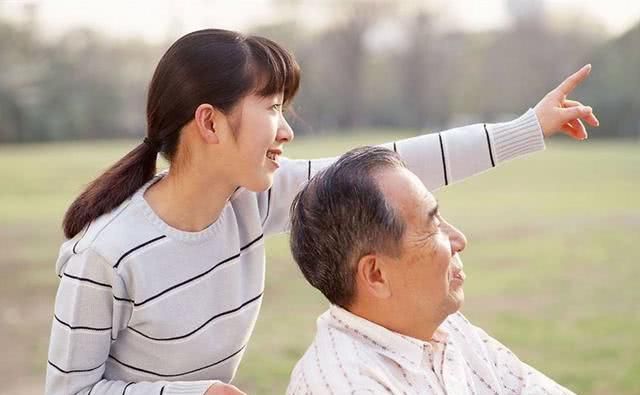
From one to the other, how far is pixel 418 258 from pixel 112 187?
26.2 inches

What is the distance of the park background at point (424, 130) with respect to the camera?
224 inches

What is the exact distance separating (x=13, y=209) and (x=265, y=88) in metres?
9.91

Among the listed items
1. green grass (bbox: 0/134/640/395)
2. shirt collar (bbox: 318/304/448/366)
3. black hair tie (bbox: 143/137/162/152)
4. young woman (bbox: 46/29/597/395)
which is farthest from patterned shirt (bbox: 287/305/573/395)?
green grass (bbox: 0/134/640/395)

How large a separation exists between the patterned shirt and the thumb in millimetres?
565

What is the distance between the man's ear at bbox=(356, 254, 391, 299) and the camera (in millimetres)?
1349

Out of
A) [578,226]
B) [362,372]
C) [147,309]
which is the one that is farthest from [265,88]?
[578,226]

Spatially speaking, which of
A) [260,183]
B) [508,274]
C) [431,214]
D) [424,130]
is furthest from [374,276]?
[424,130]

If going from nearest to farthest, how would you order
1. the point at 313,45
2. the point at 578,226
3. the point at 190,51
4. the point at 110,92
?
the point at 190,51, the point at 578,226, the point at 110,92, the point at 313,45

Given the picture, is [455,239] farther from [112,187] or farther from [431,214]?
[112,187]

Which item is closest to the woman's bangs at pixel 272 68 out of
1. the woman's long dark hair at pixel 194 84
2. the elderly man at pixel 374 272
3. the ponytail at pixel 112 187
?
the woman's long dark hair at pixel 194 84

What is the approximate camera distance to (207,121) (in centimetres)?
166

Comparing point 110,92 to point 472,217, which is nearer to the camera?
point 472,217

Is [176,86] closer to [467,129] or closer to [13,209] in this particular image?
[467,129]

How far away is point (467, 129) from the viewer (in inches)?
76.9
